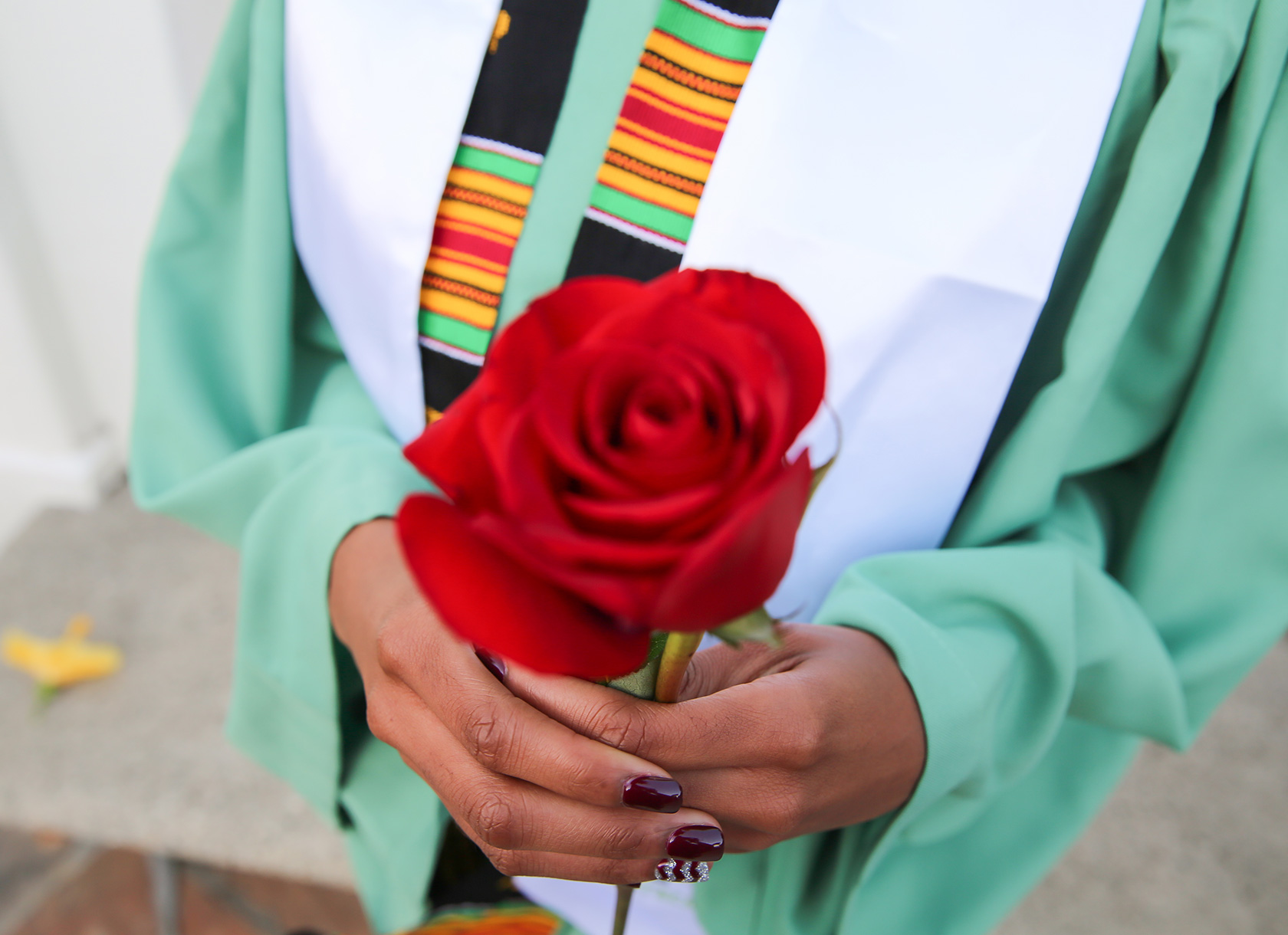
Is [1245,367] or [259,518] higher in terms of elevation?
[1245,367]

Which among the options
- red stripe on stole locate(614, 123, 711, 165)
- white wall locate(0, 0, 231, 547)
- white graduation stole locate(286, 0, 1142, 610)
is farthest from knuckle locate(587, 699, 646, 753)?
white wall locate(0, 0, 231, 547)

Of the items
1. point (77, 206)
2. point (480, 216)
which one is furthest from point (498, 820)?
point (77, 206)

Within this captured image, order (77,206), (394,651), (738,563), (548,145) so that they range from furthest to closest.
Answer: (77,206) < (548,145) < (394,651) < (738,563)

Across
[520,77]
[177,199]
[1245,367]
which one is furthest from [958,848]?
[177,199]

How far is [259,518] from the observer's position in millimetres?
552

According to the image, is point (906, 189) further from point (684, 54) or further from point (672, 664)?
point (672, 664)

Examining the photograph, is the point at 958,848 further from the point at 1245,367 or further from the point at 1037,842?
the point at 1245,367

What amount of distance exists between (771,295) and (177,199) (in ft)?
1.82

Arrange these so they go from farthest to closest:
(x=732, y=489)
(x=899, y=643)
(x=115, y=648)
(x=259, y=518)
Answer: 1. (x=115, y=648)
2. (x=259, y=518)
3. (x=899, y=643)
4. (x=732, y=489)

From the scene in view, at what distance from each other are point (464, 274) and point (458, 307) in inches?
0.9

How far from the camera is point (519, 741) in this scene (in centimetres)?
34

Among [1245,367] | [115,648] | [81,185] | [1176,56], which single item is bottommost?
[115,648]

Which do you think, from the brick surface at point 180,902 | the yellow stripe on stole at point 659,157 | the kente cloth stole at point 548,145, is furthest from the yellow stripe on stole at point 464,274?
the brick surface at point 180,902

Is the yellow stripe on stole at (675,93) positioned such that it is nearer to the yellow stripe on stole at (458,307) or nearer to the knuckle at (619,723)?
the yellow stripe on stole at (458,307)
